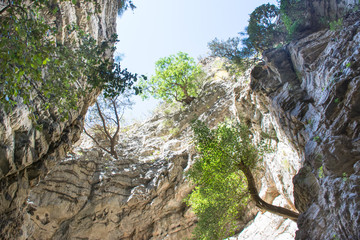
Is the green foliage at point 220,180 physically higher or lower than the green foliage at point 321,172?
Answer: higher

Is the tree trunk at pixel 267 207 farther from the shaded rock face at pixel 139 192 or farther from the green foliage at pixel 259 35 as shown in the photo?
the green foliage at pixel 259 35

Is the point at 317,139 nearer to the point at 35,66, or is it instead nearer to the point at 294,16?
the point at 35,66

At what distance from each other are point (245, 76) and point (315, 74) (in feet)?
32.0

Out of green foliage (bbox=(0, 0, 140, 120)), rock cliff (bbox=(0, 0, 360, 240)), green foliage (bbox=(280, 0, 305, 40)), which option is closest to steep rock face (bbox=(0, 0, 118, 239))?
rock cliff (bbox=(0, 0, 360, 240))

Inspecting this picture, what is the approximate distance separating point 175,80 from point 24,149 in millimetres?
26201

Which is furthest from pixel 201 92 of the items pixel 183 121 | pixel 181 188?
pixel 181 188

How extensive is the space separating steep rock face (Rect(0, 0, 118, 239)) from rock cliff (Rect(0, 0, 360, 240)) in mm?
52

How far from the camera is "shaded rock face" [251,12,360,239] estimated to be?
9047mm

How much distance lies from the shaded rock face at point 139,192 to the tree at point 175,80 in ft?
36.5

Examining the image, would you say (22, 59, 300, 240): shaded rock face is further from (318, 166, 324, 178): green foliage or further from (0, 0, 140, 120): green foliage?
(0, 0, 140, 120): green foliage

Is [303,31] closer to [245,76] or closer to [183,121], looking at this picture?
[245,76]

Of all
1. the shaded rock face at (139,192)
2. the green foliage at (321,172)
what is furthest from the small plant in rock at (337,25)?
the green foliage at (321,172)

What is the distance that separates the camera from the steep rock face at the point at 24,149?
9430mm

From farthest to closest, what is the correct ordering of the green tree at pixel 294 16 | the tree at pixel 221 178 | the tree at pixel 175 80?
the tree at pixel 175 80 → the green tree at pixel 294 16 → the tree at pixel 221 178
